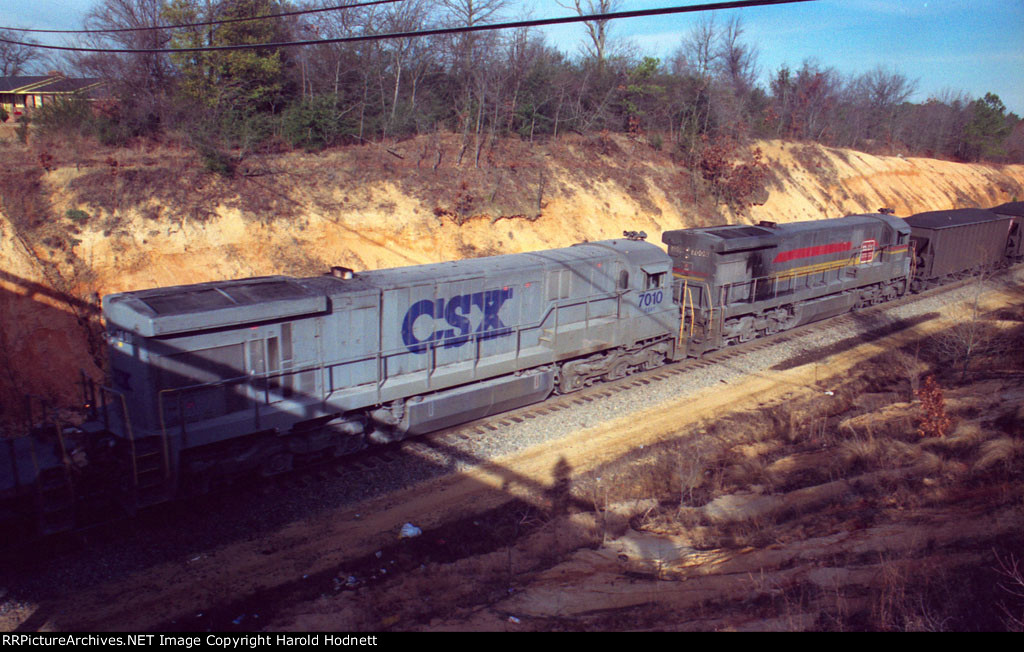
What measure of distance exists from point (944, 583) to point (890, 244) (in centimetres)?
2086

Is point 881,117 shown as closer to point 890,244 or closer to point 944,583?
point 890,244

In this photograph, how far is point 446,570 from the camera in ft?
29.6

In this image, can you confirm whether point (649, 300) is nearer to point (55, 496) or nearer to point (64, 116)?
point (55, 496)

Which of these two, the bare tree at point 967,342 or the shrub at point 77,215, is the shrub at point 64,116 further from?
the bare tree at point 967,342

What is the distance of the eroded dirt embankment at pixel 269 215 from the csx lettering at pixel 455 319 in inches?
386

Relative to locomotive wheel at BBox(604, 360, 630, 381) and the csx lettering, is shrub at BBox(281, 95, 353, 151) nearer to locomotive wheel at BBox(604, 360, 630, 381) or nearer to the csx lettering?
the csx lettering

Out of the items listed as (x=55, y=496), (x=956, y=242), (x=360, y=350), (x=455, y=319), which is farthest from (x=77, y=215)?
(x=956, y=242)

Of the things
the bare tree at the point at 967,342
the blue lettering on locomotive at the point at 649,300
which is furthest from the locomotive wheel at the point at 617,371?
the bare tree at the point at 967,342

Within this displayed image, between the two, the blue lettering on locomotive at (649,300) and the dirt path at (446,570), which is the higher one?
the blue lettering on locomotive at (649,300)

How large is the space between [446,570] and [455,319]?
220 inches

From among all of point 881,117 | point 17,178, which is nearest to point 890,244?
point 17,178

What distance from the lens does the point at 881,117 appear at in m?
69.8

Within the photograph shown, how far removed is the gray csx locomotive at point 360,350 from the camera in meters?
9.79

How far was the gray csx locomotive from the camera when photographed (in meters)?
9.79
